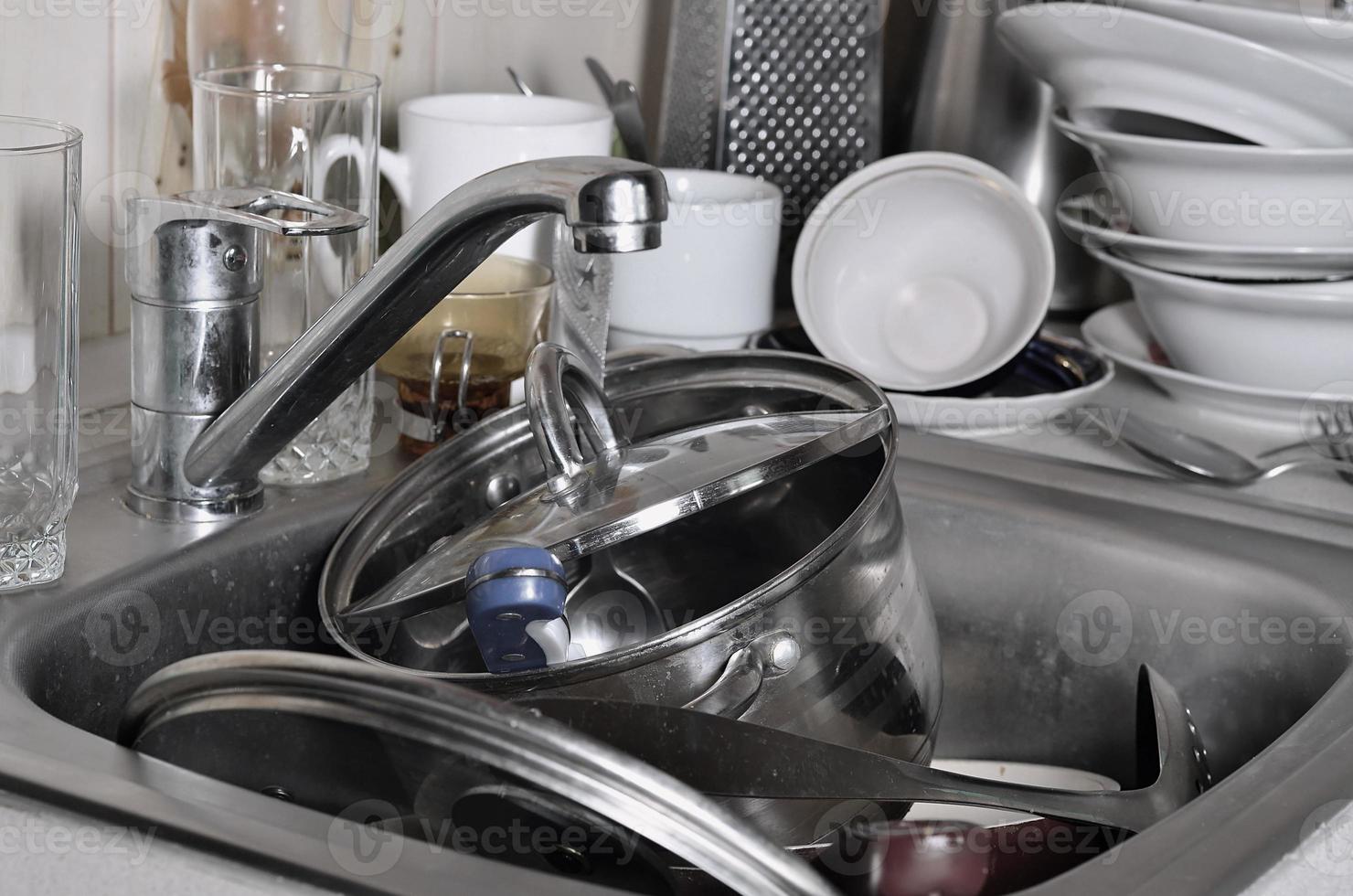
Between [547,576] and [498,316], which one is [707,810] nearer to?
[547,576]

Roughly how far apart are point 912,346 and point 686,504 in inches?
21.6

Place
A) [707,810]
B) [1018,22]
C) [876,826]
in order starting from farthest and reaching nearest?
[1018,22] < [876,826] < [707,810]

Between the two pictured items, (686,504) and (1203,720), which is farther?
(1203,720)

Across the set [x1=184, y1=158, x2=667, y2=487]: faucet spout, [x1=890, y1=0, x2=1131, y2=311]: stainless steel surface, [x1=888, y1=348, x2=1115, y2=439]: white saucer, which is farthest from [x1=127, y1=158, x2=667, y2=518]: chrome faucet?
[x1=890, y1=0, x2=1131, y2=311]: stainless steel surface

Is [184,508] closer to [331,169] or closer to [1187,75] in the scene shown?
[331,169]

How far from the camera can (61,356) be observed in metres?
0.58

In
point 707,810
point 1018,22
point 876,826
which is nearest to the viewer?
point 707,810

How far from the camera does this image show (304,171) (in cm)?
71

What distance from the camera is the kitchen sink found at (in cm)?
43

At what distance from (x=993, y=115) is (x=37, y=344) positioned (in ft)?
2.81

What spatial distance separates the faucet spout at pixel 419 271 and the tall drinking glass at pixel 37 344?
0.23ft

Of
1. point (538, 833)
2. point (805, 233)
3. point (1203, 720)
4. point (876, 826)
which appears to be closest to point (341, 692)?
point (538, 833)

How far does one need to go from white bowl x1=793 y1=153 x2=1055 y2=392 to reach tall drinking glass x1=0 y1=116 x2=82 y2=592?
21.2 inches

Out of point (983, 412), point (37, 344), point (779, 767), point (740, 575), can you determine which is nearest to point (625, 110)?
point (983, 412)
